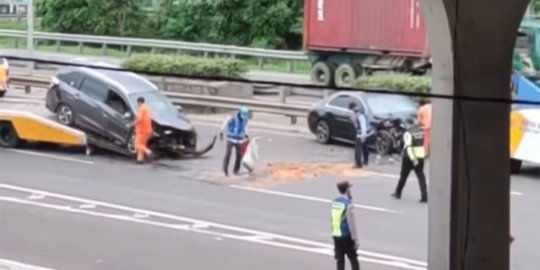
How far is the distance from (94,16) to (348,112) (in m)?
3.94

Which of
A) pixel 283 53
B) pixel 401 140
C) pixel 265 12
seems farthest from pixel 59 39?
pixel 283 53

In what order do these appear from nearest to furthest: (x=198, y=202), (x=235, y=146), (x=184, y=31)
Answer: (x=198, y=202) → (x=235, y=146) → (x=184, y=31)

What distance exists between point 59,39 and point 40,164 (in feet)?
5.53

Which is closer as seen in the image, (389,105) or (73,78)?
(389,105)

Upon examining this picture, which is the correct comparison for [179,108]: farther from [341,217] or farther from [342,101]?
[341,217]

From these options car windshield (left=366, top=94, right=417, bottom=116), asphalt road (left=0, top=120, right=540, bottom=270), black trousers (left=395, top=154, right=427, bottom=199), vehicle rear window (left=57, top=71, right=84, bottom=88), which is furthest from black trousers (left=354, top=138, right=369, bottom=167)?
vehicle rear window (left=57, top=71, right=84, bottom=88)

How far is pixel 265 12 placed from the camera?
17.5 meters

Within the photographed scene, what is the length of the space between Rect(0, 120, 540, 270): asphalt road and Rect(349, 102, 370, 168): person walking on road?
0.61 ft

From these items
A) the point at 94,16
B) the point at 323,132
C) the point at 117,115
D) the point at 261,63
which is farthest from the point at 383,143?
the point at 94,16

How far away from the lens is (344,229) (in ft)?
36.8

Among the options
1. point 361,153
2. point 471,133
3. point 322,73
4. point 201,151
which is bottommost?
point 201,151

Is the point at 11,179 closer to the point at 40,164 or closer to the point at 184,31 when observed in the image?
the point at 40,164

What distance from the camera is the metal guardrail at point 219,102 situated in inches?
750

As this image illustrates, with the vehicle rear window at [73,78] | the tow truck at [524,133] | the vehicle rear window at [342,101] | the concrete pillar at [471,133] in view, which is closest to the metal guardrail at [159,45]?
the vehicle rear window at [73,78]
